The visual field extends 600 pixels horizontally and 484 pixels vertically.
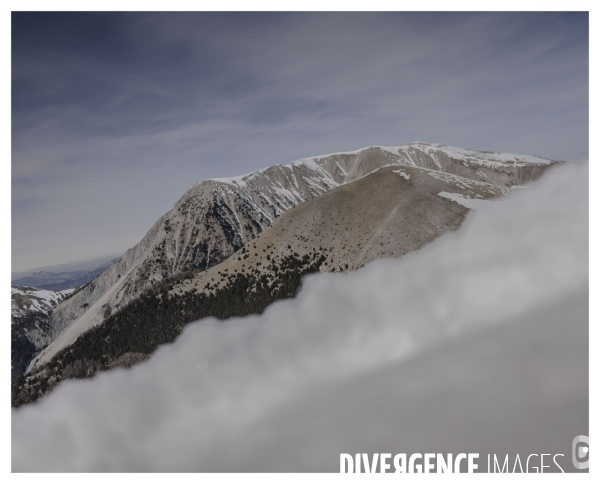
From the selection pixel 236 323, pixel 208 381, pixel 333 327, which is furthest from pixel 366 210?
pixel 208 381

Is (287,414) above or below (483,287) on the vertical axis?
below

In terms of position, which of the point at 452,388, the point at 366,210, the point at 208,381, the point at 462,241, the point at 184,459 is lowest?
the point at 184,459

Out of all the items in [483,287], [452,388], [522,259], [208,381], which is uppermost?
[522,259]

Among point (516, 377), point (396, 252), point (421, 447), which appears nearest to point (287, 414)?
point (421, 447)

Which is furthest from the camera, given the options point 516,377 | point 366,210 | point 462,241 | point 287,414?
point 366,210

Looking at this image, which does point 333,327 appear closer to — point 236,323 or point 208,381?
point 208,381

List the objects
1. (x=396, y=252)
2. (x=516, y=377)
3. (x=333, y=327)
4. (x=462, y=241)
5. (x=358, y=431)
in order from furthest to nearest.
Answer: (x=396, y=252)
(x=462, y=241)
(x=333, y=327)
(x=516, y=377)
(x=358, y=431)

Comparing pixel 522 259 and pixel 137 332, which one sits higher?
pixel 522 259

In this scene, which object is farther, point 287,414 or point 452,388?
point 287,414

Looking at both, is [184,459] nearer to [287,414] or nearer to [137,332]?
[287,414]
